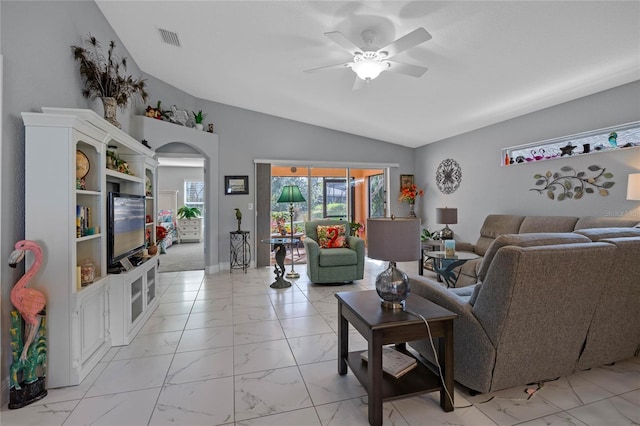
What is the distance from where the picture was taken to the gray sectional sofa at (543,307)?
156 centimetres

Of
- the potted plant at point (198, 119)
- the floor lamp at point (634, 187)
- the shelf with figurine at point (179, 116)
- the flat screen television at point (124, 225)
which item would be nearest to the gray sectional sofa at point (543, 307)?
the floor lamp at point (634, 187)

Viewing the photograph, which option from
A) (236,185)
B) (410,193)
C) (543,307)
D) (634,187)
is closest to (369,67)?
(543,307)

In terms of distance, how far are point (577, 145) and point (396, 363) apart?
3762mm

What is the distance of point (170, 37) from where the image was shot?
347 cm

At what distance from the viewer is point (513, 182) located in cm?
454

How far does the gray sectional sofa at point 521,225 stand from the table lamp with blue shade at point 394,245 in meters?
2.45

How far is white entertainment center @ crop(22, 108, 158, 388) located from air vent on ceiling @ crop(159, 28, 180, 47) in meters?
1.66

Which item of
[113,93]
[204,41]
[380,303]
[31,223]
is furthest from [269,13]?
[380,303]

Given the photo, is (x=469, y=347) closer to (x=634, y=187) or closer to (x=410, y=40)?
(x=410, y=40)

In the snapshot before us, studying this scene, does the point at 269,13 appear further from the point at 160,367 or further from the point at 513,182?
the point at 513,182

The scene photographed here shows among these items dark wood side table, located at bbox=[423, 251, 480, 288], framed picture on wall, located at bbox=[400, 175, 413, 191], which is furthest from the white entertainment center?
framed picture on wall, located at bbox=[400, 175, 413, 191]

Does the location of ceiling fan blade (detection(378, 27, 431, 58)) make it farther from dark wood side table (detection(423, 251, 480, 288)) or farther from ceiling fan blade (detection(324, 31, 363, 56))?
dark wood side table (detection(423, 251, 480, 288))

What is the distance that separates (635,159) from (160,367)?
16.3 feet

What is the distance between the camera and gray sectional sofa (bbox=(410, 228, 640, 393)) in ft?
5.10
